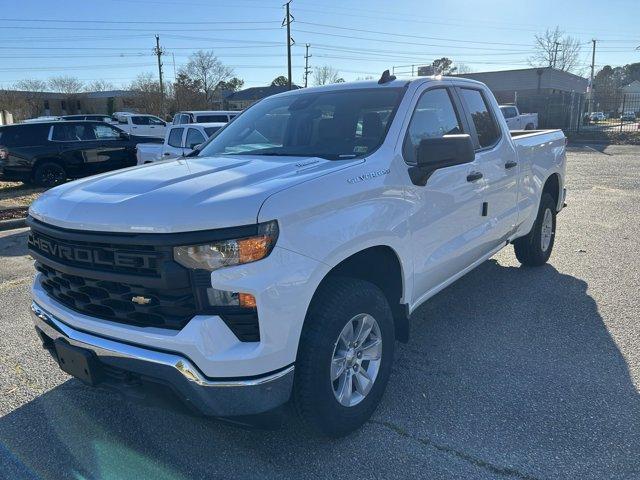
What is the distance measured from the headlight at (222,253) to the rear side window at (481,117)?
104 inches

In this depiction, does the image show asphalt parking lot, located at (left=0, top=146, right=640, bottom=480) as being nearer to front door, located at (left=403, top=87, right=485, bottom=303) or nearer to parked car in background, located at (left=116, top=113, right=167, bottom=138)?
front door, located at (left=403, top=87, right=485, bottom=303)

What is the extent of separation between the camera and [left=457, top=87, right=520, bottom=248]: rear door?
4219 mm

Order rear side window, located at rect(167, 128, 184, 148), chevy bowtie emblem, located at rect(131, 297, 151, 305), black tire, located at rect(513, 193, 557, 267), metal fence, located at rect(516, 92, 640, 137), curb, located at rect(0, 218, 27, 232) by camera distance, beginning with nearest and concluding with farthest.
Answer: chevy bowtie emblem, located at rect(131, 297, 151, 305), black tire, located at rect(513, 193, 557, 267), curb, located at rect(0, 218, 27, 232), rear side window, located at rect(167, 128, 184, 148), metal fence, located at rect(516, 92, 640, 137)

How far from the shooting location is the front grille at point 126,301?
2.31m

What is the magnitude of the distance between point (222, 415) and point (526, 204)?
387cm

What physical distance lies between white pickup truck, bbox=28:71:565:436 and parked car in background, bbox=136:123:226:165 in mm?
7978

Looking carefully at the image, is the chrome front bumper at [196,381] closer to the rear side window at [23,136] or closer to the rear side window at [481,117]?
the rear side window at [481,117]

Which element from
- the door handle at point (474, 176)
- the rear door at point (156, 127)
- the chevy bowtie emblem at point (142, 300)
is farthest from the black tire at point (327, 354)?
the rear door at point (156, 127)

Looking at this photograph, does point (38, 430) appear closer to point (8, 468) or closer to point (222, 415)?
point (8, 468)

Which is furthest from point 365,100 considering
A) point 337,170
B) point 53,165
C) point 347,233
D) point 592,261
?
point 53,165

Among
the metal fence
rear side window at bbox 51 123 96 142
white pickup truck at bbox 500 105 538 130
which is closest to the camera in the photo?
rear side window at bbox 51 123 96 142

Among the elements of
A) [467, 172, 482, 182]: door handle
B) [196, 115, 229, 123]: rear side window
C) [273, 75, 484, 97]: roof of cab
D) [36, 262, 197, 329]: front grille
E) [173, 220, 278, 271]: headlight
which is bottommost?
[36, 262, 197, 329]: front grille

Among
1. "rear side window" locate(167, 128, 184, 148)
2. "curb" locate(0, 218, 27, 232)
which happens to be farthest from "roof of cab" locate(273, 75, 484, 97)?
"rear side window" locate(167, 128, 184, 148)

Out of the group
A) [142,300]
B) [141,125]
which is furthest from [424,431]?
[141,125]
